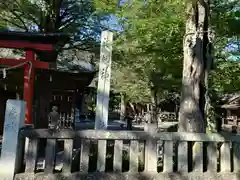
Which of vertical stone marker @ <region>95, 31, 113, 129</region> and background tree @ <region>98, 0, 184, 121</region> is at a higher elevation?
background tree @ <region>98, 0, 184, 121</region>

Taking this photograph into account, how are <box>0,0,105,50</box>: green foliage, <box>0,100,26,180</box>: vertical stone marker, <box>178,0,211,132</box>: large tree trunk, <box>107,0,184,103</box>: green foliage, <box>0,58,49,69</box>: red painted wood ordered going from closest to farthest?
1. <box>0,100,26,180</box>: vertical stone marker
2. <box>178,0,211,132</box>: large tree trunk
3. <box>107,0,184,103</box>: green foliage
4. <box>0,58,49,69</box>: red painted wood
5. <box>0,0,105,50</box>: green foliage

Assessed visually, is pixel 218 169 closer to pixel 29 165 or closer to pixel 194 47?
pixel 194 47

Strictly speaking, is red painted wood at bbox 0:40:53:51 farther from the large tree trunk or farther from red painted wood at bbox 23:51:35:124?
the large tree trunk

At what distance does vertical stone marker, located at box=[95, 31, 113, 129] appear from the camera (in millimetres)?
6144

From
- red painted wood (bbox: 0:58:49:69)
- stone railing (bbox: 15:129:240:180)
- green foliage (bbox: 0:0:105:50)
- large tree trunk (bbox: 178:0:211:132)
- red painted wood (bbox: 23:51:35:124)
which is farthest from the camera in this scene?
green foliage (bbox: 0:0:105:50)

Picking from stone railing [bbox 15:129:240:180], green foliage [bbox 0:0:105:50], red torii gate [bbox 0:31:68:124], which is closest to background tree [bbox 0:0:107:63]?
green foliage [bbox 0:0:105:50]

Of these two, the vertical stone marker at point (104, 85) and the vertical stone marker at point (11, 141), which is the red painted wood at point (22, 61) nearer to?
the vertical stone marker at point (104, 85)

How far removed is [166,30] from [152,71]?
703 centimetres

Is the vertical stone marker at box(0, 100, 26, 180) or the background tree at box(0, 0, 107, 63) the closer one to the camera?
the vertical stone marker at box(0, 100, 26, 180)

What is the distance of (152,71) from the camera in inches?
614

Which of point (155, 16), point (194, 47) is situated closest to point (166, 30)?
point (155, 16)

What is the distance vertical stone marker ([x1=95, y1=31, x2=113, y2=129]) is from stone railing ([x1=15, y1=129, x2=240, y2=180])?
1200mm

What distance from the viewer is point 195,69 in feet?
17.7

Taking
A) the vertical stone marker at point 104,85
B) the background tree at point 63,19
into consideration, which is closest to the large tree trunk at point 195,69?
the vertical stone marker at point 104,85
